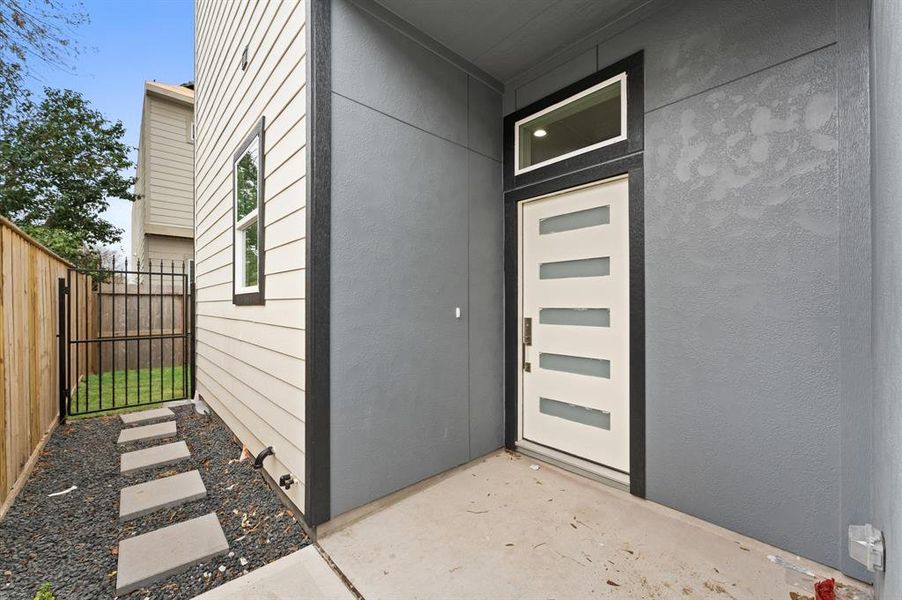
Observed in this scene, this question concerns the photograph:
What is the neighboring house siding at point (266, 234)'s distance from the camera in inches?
93.0

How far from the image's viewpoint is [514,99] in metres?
3.30

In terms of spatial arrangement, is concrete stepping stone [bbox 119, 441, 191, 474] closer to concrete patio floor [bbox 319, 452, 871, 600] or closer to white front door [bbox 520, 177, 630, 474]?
concrete patio floor [bbox 319, 452, 871, 600]

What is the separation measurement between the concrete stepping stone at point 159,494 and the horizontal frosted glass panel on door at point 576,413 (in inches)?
101

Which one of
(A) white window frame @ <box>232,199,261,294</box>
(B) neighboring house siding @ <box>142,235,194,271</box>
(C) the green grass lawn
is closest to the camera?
(A) white window frame @ <box>232,199,261,294</box>

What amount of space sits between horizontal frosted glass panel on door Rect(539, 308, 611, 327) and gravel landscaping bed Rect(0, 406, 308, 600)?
2.24 metres

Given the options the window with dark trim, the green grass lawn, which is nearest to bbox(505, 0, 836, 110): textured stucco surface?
the window with dark trim

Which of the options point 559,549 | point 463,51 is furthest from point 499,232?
point 559,549

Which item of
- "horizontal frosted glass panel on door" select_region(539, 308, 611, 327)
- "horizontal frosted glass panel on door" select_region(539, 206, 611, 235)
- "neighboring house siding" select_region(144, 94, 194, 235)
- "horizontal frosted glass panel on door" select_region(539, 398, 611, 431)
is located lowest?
"horizontal frosted glass panel on door" select_region(539, 398, 611, 431)

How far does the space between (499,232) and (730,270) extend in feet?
5.63

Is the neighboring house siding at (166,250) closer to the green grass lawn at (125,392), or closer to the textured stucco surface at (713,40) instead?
the green grass lawn at (125,392)

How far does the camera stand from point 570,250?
2943 millimetres

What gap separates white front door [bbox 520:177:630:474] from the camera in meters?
2.66

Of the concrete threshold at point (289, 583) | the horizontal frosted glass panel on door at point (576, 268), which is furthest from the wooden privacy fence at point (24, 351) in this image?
the horizontal frosted glass panel on door at point (576, 268)

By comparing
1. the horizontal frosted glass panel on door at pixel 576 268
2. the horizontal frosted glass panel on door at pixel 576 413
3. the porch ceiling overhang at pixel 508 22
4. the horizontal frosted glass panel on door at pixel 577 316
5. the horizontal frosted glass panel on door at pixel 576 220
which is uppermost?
the porch ceiling overhang at pixel 508 22
